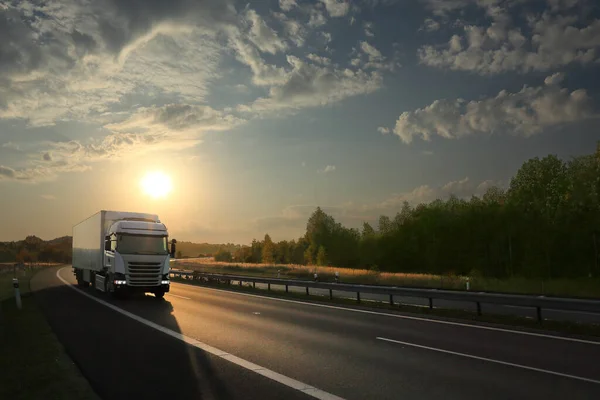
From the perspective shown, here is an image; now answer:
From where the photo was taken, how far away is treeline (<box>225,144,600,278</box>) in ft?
200

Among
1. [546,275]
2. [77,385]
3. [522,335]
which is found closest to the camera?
[77,385]

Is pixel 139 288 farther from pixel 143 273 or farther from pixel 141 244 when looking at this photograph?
pixel 141 244

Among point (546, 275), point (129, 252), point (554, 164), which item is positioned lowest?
point (546, 275)

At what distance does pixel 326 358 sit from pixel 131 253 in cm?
1480

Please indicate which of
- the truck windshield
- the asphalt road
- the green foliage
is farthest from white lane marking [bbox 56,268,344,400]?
the green foliage

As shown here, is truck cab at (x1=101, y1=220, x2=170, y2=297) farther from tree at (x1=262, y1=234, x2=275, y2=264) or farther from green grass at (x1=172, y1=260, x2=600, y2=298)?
tree at (x1=262, y1=234, x2=275, y2=264)

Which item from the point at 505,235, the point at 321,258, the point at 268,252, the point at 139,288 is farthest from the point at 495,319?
the point at 268,252

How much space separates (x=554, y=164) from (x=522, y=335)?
6417 centimetres

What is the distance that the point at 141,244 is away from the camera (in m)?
22.1

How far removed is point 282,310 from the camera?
17.5 m

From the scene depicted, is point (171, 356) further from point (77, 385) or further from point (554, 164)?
point (554, 164)

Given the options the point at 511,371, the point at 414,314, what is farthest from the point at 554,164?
the point at 511,371

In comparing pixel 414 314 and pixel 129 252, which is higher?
pixel 129 252

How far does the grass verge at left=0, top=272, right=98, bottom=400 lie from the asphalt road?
0.98 feet
